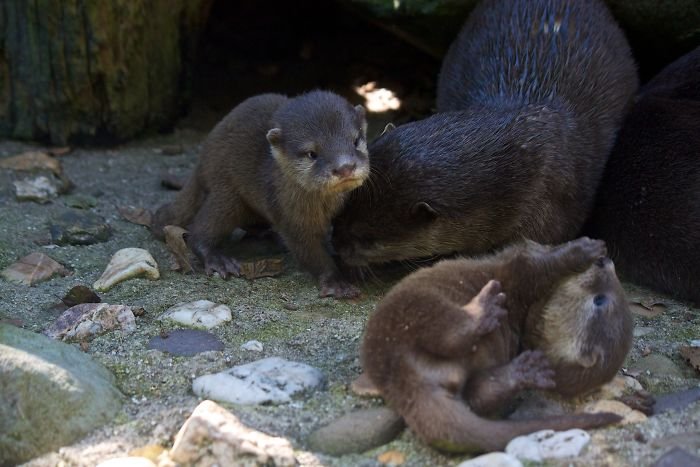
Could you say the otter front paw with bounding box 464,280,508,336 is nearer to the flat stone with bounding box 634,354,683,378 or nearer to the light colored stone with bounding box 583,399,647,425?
the light colored stone with bounding box 583,399,647,425

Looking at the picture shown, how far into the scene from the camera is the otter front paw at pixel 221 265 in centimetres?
397

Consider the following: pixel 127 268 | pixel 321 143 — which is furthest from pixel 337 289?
pixel 127 268

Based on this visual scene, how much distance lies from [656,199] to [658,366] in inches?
40.1

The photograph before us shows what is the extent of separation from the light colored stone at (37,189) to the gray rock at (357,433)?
2654 mm

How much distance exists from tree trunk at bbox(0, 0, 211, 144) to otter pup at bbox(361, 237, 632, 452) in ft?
9.54

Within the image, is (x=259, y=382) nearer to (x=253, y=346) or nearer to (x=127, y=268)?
(x=253, y=346)

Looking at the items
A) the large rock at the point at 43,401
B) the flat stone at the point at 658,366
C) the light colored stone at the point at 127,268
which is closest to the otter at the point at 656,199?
the flat stone at the point at 658,366

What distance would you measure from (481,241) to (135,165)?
2.48m

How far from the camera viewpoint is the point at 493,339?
9.16 ft

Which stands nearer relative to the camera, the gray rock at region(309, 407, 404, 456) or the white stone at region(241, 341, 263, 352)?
the gray rock at region(309, 407, 404, 456)

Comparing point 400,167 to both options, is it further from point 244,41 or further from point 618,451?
point 244,41

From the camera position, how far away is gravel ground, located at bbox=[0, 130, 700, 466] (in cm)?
255

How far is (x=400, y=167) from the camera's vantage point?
12.0 feet

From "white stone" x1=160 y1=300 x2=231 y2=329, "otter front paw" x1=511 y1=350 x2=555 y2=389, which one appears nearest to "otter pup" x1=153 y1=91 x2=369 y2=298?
"white stone" x1=160 y1=300 x2=231 y2=329
